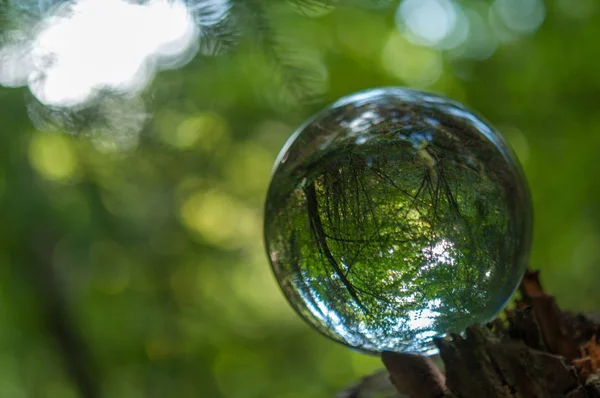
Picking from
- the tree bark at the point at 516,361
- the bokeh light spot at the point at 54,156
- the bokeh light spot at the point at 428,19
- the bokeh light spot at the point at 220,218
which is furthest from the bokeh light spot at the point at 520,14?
the bokeh light spot at the point at 54,156

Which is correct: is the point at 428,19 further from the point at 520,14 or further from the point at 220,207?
the point at 220,207

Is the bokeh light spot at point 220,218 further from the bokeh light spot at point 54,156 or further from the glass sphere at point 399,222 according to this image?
the glass sphere at point 399,222

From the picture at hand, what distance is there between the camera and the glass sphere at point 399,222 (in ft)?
3.44

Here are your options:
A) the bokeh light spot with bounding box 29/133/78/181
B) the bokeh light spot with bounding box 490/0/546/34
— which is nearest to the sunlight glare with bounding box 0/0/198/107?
the bokeh light spot with bounding box 29/133/78/181

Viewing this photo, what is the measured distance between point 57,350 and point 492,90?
3.08 metres

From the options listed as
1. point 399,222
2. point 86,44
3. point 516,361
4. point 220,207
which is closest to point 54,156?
point 220,207

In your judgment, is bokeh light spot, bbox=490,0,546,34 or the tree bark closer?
the tree bark

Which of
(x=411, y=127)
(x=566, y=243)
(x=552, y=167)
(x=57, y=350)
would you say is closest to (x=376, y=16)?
(x=552, y=167)

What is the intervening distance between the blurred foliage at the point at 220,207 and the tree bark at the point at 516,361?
1.85 metres

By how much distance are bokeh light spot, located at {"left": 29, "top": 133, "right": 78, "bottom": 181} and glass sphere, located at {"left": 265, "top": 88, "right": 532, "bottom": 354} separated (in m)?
2.27

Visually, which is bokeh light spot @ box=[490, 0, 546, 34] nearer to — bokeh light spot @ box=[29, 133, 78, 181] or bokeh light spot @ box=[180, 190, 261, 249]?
bokeh light spot @ box=[180, 190, 261, 249]

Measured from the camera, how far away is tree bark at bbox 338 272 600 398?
1087 millimetres

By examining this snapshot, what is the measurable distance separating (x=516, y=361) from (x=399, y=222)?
1.22 feet

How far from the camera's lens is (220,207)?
3955mm
